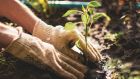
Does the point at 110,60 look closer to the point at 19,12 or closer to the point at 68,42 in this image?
the point at 68,42

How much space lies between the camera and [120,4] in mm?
2873

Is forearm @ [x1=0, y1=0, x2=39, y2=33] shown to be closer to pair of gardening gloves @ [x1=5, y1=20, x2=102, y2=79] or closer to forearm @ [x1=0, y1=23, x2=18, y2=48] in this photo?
pair of gardening gloves @ [x1=5, y1=20, x2=102, y2=79]

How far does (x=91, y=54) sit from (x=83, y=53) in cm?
7

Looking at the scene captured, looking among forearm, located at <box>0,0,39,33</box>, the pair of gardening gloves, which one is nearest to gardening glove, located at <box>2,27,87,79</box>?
the pair of gardening gloves

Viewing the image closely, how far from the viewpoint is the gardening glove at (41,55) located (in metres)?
2.01

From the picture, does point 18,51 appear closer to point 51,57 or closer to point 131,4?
point 51,57

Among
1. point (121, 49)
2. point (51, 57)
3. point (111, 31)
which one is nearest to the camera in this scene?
point (51, 57)

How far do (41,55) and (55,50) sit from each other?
112 mm

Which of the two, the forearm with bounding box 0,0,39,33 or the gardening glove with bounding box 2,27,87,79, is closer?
the gardening glove with bounding box 2,27,87,79

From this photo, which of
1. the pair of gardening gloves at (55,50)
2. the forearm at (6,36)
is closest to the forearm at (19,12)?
the pair of gardening gloves at (55,50)

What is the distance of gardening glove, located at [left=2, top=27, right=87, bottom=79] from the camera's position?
2.01m

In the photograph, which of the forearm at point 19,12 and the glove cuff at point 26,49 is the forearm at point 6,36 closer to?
the glove cuff at point 26,49

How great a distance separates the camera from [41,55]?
2.01 metres

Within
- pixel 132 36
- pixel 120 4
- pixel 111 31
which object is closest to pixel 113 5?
pixel 120 4
